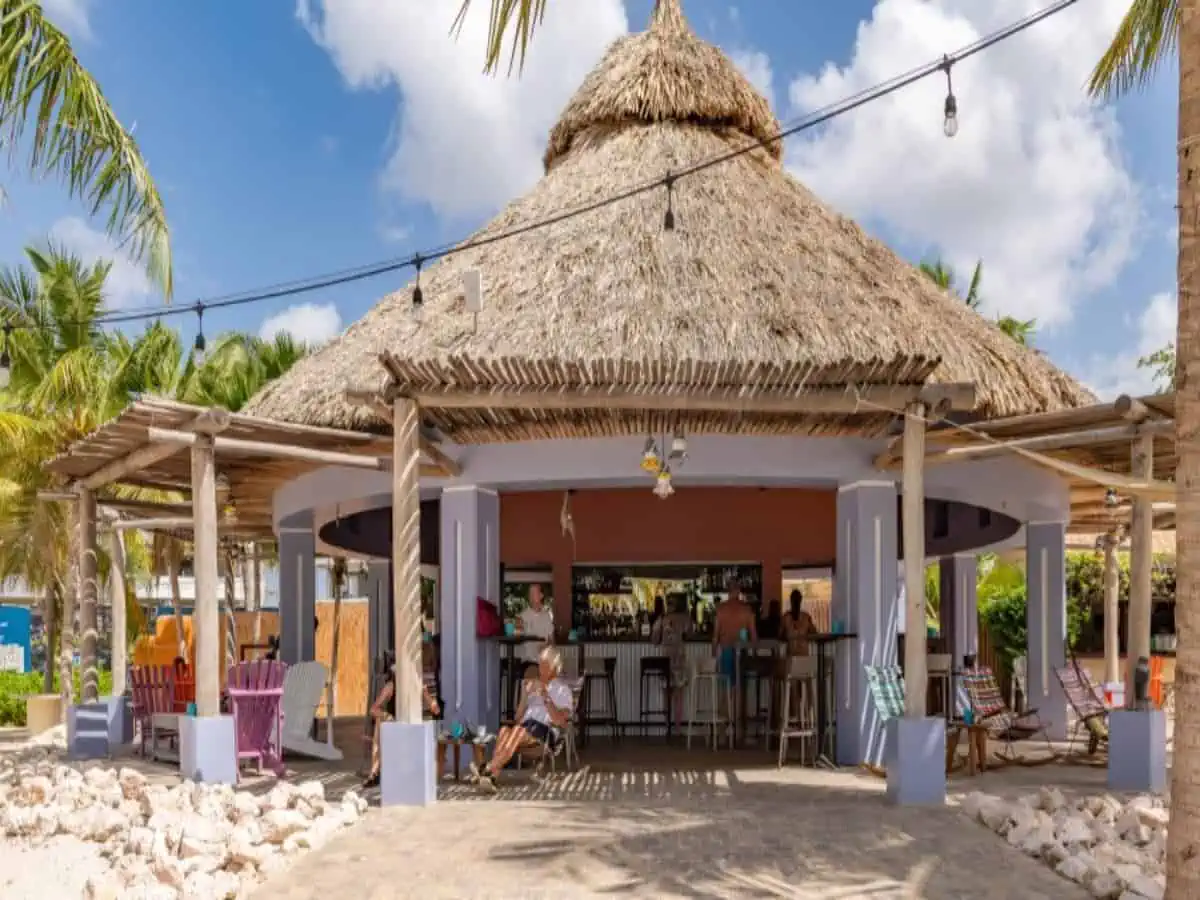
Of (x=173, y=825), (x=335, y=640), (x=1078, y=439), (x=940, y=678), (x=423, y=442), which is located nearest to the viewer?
(x=173, y=825)

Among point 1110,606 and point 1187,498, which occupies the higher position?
point 1187,498

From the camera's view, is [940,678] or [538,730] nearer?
[538,730]

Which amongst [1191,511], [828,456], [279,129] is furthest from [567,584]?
[1191,511]

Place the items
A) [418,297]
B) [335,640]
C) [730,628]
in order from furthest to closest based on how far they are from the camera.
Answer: [730,628] → [335,640] → [418,297]

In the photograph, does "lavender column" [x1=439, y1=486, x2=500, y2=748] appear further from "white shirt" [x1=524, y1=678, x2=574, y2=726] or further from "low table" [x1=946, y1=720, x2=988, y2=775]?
"low table" [x1=946, y1=720, x2=988, y2=775]

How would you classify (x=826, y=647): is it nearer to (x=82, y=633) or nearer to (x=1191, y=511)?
(x=82, y=633)

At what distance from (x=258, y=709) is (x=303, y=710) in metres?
1.44

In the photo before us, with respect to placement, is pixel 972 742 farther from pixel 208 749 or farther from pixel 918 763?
pixel 208 749

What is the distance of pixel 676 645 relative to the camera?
1490 centimetres

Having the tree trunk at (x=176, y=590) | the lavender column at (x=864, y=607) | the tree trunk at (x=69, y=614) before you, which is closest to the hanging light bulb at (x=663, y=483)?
the lavender column at (x=864, y=607)

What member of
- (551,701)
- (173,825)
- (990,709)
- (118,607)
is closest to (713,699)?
(990,709)

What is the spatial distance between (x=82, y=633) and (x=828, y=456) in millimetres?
7158

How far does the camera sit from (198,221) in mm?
14133

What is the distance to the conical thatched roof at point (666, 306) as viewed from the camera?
424 inches
